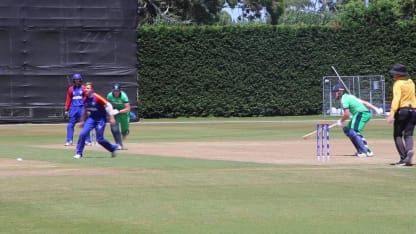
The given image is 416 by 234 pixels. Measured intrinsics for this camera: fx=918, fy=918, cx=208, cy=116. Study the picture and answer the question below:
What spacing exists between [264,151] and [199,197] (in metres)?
9.39

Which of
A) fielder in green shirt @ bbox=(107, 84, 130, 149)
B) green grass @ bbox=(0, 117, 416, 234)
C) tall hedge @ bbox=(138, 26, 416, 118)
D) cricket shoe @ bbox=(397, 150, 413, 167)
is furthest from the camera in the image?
tall hedge @ bbox=(138, 26, 416, 118)

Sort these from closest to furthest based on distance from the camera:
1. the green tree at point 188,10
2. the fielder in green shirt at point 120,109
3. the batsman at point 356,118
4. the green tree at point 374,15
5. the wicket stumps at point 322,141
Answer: the wicket stumps at point 322,141 < the batsman at point 356,118 < the fielder in green shirt at point 120,109 < the green tree at point 374,15 < the green tree at point 188,10

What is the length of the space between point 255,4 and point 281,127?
40701mm

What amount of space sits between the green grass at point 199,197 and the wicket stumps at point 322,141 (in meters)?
1.83

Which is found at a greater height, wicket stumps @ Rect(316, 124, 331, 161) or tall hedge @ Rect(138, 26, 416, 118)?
tall hedge @ Rect(138, 26, 416, 118)

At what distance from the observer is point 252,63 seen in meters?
43.8

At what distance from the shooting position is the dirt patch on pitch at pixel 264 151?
18.4m

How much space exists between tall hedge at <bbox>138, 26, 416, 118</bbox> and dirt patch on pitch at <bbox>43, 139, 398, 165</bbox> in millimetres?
17297

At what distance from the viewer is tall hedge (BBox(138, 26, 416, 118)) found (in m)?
42.4

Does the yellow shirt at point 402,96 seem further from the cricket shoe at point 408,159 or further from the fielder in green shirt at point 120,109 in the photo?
the fielder in green shirt at point 120,109

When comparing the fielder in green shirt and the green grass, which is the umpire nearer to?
the green grass

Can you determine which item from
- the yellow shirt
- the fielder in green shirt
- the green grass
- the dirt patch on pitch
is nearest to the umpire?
the yellow shirt

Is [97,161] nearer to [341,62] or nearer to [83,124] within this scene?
[83,124]

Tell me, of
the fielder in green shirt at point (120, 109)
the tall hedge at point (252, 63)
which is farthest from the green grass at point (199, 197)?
the tall hedge at point (252, 63)
